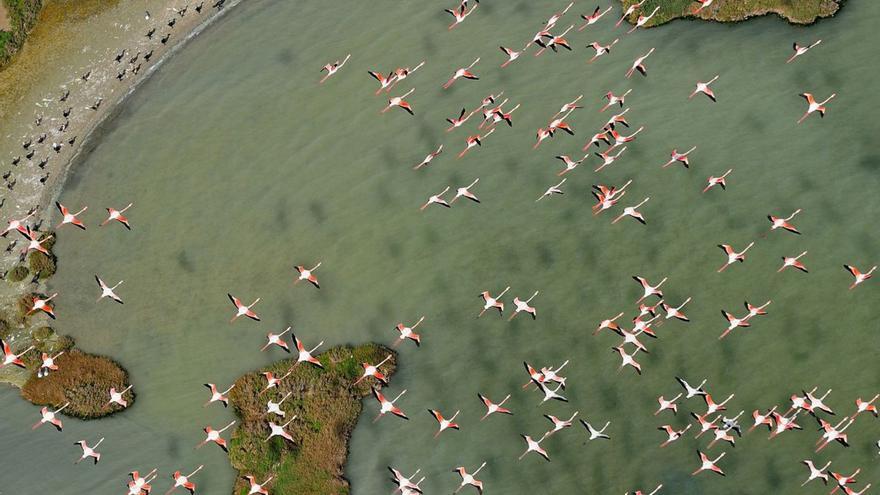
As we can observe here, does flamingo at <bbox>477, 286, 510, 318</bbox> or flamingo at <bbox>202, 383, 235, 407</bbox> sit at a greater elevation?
flamingo at <bbox>202, 383, 235, 407</bbox>

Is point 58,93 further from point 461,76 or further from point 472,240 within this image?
point 472,240

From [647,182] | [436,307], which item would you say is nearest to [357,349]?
[436,307]

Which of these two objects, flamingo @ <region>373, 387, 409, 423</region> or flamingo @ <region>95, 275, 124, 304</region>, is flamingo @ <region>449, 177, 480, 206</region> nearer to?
flamingo @ <region>373, 387, 409, 423</region>

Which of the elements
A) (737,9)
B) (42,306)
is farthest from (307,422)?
(737,9)

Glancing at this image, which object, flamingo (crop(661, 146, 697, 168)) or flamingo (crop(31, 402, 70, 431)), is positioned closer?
flamingo (crop(661, 146, 697, 168))


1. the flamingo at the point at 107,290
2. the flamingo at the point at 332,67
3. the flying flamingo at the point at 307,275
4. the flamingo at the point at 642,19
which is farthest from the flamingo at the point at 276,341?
the flamingo at the point at 642,19

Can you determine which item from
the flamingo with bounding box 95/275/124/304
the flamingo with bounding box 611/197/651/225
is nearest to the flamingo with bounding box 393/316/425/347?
the flamingo with bounding box 611/197/651/225
